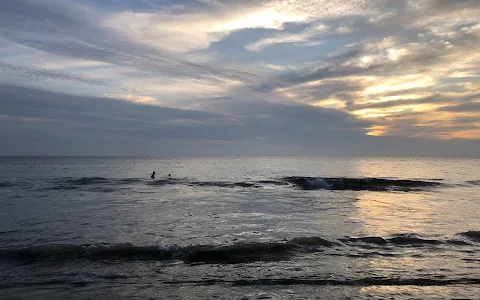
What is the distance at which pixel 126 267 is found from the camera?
400 inches

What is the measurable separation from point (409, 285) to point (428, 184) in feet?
137

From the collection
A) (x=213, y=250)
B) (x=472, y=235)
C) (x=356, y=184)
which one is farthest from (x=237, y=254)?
(x=356, y=184)

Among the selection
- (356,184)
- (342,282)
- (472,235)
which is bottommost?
(342,282)

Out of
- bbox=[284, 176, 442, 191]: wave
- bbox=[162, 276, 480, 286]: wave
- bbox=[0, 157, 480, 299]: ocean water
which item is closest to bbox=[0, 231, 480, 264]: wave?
bbox=[0, 157, 480, 299]: ocean water

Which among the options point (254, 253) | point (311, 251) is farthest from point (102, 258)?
point (311, 251)

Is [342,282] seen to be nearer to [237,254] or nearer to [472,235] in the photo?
[237,254]

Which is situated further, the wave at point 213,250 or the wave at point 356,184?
the wave at point 356,184

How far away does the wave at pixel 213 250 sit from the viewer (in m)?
11.2

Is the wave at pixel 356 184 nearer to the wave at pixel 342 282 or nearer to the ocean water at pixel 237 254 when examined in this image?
the ocean water at pixel 237 254

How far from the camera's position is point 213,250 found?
11.9 meters

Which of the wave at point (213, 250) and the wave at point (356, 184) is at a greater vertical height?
the wave at point (356, 184)

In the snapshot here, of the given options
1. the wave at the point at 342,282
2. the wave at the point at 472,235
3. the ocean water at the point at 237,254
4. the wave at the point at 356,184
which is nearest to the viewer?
the ocean water at the point at 237,254

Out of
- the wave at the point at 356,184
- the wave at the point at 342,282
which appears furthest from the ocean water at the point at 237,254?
the wave at the point at 356,184

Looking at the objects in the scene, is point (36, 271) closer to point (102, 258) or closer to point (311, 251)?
point (102, 258)
